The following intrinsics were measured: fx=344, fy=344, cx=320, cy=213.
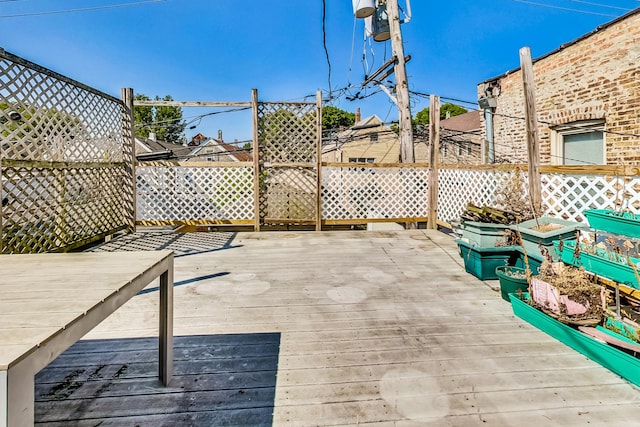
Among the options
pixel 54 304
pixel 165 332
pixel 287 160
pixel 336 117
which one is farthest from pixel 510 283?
pixel 336 117

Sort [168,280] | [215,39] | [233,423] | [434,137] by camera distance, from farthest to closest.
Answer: [215,39]
[434,137]
[168,280]
[233,423]

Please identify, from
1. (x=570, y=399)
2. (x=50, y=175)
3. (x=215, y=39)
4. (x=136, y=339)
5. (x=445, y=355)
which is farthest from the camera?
(x=215, y=39)

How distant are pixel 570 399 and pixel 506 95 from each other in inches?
266

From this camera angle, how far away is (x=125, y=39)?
1639 centimetres

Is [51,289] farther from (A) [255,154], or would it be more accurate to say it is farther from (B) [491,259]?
(A) [255,154]

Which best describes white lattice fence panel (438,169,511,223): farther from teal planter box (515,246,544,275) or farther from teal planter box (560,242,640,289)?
teal planter box (560,242,640,289)

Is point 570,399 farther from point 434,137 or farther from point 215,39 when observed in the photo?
point 215,39

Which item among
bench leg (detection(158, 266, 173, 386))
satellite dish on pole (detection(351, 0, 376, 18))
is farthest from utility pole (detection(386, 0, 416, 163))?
bench leg (detection(158, 266, 173, 386))

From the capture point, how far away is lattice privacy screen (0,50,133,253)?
326 centimetres

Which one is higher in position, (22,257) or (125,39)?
(125,39)

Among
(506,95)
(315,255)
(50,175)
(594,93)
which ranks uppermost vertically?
(506,95)

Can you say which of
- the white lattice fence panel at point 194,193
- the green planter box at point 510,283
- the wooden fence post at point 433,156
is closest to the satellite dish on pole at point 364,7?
the wooden fence post at point 433,156

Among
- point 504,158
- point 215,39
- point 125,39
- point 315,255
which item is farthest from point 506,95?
point 125,39

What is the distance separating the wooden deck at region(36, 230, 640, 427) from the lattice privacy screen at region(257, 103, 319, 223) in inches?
112
